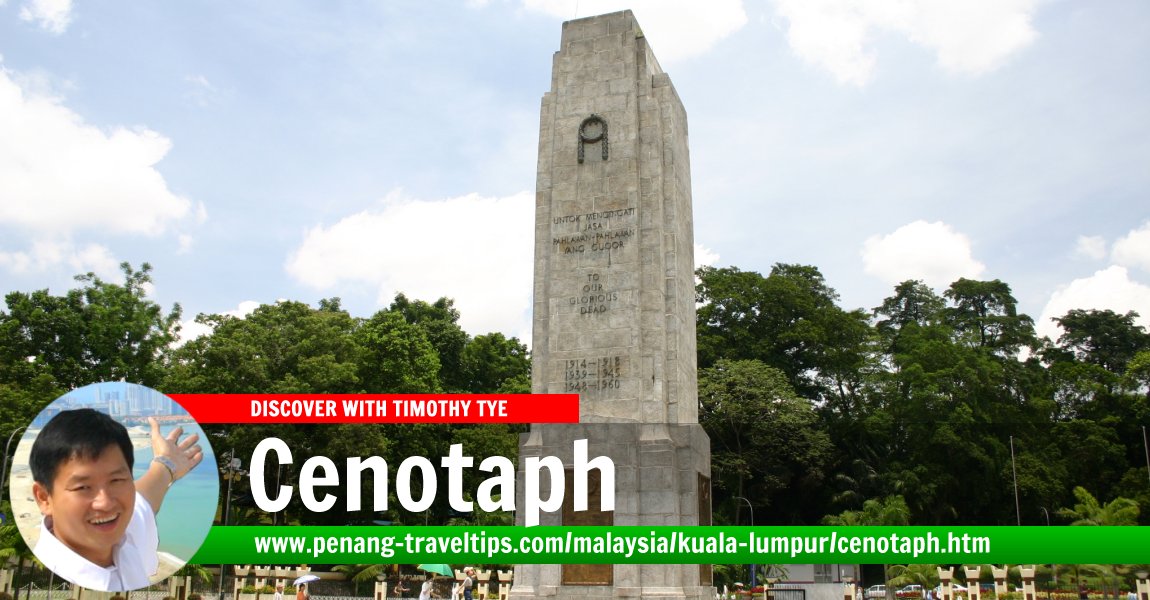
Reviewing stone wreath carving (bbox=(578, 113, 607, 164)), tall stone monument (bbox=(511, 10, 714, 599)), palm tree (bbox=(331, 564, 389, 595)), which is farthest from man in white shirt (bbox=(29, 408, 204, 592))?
palm tree (bbox=(331, 564, 389, 595))

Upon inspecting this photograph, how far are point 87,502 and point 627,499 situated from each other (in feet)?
34.9

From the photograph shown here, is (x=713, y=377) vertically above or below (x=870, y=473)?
above

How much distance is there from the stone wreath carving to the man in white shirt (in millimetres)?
13156

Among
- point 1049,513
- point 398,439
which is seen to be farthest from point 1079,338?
point 398,439

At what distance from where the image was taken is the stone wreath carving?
66.8 feet

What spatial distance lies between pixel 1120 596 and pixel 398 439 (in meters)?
28.8

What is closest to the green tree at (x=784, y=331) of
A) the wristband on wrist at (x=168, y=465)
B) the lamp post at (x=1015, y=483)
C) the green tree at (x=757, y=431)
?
the green tree at (x=757, y=431)

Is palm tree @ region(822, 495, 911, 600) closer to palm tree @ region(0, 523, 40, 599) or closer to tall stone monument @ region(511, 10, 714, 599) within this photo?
tall stone monument @ region(511, 10, 714, 599)

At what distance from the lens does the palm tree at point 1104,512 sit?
39.0 m

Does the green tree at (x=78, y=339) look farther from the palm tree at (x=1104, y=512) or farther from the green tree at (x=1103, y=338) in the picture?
the green tree at (x=1103, y=338)

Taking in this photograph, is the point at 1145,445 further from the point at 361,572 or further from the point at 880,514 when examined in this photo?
the point at 361,572

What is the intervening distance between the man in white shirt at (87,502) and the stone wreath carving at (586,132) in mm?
13156

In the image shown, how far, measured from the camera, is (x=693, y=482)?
58.6 feet

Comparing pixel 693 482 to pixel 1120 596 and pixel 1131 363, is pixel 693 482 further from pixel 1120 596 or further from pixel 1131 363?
pixel 1131 363
